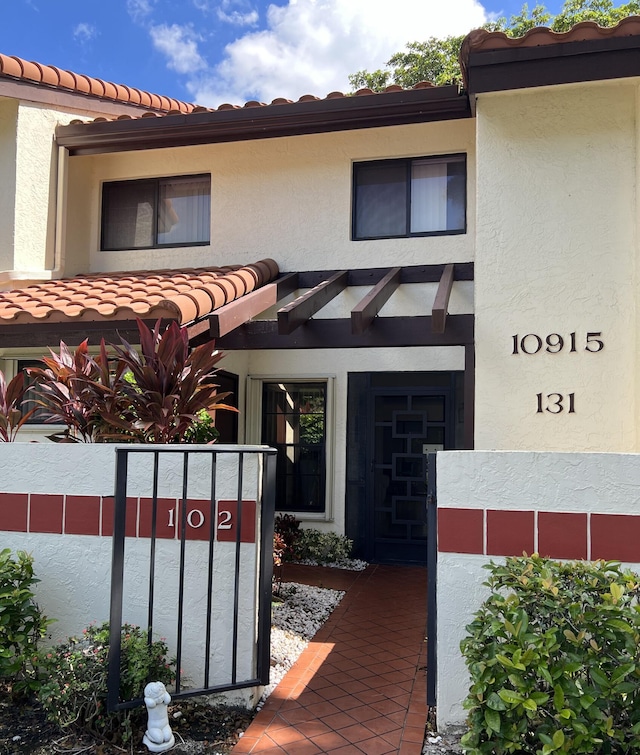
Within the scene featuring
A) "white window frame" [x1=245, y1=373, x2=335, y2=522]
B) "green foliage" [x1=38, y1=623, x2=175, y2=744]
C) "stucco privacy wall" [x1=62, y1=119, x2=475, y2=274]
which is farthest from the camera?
"white window frame" [x1=245, y1=373, x2=335, y2=522]

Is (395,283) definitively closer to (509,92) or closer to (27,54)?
(509,92)

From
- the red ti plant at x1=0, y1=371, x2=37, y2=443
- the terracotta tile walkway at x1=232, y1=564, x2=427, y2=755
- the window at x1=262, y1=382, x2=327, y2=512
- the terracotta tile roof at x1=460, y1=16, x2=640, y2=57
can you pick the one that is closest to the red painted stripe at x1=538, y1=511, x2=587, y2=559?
the terracotta tile walkway at x1=232, y1=564, x2=427, y2=755

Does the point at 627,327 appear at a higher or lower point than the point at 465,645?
higher

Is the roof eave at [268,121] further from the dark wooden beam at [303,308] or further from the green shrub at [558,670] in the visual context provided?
the green shrub at [558,670]

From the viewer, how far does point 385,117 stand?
26.7 ft

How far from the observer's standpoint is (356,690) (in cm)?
494

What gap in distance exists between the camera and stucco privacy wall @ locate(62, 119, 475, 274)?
8.36 meters

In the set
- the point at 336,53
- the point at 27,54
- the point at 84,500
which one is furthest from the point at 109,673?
the point at 336,53

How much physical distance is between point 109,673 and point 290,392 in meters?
5.93

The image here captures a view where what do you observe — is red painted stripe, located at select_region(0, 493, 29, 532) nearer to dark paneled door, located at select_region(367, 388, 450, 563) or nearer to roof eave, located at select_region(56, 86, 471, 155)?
dark paneled door, located at select_region(367, 388, 450, 563)

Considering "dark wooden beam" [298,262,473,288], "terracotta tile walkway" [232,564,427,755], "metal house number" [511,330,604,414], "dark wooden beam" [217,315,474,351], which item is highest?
"dark wooden beam" [298,262,473,288]

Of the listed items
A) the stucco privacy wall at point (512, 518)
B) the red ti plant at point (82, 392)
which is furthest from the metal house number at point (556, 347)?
the red ti plant at point (82, 392)

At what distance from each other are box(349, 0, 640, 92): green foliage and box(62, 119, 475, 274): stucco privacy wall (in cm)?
1238

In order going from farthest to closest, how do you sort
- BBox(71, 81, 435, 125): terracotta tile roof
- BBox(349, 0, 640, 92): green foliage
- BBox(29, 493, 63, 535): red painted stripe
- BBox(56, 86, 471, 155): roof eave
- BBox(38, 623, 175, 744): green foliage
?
BBox(349, 0, 640, 92): green foliage, BBox(71, 81, 435, 125): terracotta tile roof, BBox(56, 86, 471, 155): roof eave, BBox(29, 493, 63, 535): red painted stripe, BBox(38, 623, 175, 744): green foliage
